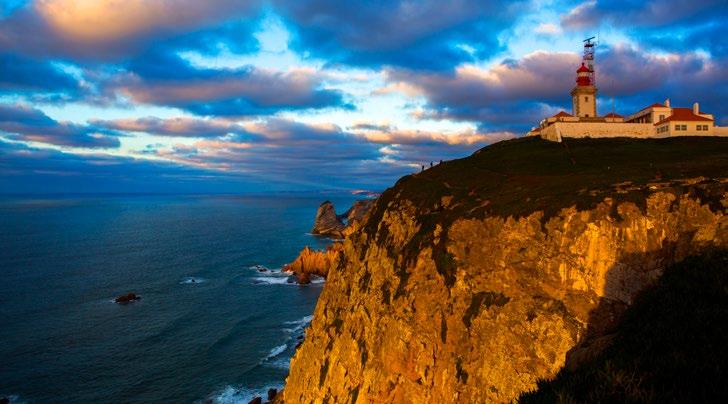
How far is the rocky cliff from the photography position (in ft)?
92.4

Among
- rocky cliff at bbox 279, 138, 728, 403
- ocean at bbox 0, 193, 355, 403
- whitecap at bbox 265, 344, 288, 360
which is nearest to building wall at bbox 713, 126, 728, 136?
rocky cliff at bbox 279, 138, 728, 403

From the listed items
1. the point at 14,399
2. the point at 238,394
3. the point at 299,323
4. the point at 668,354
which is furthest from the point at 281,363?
the point at 668,354

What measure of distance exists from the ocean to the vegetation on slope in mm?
44060

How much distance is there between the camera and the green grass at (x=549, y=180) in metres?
Answer: 32.6

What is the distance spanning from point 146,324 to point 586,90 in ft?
→ 284

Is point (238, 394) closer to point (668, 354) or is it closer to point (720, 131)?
point (668, 354)

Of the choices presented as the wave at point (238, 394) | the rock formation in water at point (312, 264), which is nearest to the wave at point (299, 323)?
the wave at point (238, 394)

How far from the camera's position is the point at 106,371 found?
178 feet

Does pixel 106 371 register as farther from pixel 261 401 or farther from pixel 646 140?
pixel 646 140

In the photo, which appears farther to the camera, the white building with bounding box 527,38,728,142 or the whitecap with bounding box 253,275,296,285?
the whitecap with bounding box 253,275,296,285

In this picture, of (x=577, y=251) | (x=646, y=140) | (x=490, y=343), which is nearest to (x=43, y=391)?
(x=490, y=343)

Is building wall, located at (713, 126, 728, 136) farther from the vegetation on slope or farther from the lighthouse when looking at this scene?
the vegetation on slope

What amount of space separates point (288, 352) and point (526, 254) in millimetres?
40193

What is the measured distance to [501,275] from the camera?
32.4 metres
